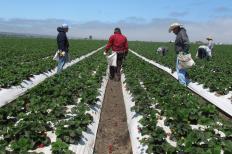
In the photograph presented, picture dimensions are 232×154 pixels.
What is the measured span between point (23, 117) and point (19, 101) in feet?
5.25

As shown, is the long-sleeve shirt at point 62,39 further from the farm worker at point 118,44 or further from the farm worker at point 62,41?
the farm worker at point 118,44

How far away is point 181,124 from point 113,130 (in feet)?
5.92

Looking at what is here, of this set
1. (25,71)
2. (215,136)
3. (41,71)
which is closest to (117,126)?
(215,136)

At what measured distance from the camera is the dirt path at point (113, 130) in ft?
23.6

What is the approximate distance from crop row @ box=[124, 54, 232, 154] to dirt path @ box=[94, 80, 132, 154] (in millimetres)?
469

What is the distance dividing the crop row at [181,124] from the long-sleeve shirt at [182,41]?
1.68 metres

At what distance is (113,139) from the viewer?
778 centimetres

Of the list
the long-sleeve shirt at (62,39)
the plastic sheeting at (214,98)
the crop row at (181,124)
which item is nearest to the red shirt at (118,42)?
the long-sleeve shirt at (62,39)

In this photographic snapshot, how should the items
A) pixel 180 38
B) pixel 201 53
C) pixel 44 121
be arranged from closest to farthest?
pixel 44 121 → pixel 180 38 → pixel 201 53

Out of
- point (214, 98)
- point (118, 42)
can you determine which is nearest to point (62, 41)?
point (118, 42)

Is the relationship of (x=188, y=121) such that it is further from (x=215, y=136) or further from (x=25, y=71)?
(x=25, y=71)

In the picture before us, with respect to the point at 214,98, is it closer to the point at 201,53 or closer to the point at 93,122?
the point at 93,122

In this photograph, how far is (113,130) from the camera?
8414mm

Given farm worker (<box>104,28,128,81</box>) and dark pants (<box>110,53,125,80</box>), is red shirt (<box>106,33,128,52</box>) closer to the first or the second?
farm worker (<box>104,28,128,81</box>)
